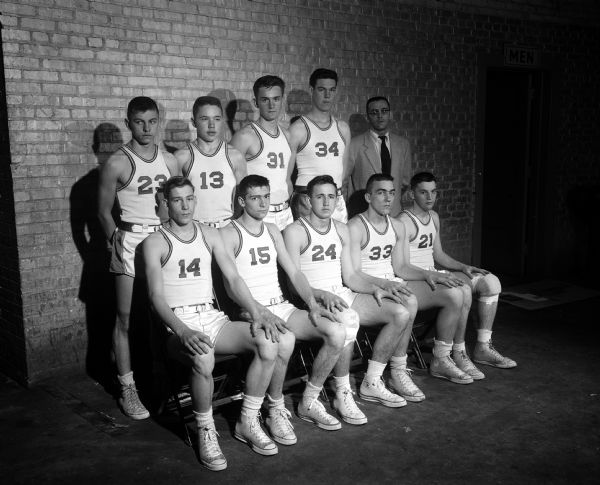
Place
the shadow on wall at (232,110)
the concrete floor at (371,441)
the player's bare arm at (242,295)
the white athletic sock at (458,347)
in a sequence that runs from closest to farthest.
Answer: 1. the concrete floor at (371,441)
2. the player's bare arm at (242,295)
3. the white athletic sock at (458,347)
4. the shadow on wall at (232,110)

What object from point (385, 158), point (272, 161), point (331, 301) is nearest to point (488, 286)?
point (385, 158)

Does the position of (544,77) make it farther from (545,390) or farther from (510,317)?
(545,390)

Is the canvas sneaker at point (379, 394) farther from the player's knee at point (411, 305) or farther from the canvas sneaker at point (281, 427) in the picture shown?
the canvas sneaker at point (281, 427)

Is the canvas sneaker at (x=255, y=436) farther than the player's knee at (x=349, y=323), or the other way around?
the player's knee at (x=349, y=323)

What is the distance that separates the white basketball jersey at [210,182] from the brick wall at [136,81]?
100cm

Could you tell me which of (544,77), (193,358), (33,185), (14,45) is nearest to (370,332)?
(193,358)

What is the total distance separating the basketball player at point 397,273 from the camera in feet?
18.7

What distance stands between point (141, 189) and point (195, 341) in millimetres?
1421

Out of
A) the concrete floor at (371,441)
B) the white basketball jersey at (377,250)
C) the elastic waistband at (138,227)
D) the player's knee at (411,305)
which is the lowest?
the concrete floor at (371,441)

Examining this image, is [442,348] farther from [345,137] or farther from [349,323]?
[345,137]

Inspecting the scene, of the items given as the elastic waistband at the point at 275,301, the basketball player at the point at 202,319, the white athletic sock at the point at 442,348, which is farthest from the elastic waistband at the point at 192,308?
the white athletic sock at the point at 442,348

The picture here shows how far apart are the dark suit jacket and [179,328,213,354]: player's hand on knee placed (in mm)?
3114

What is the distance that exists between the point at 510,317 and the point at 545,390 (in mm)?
2124

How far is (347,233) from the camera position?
18.1ft
